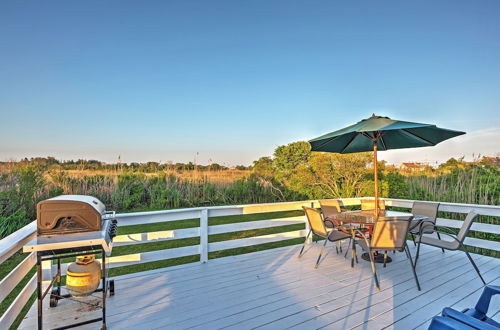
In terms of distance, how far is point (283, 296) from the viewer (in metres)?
2.56

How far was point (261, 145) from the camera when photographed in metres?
11.0

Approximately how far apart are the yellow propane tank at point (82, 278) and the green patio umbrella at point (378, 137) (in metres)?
3.14

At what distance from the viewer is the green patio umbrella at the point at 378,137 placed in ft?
10.3

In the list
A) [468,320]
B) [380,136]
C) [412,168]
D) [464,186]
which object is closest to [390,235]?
[380,136]

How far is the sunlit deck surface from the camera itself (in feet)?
6.96

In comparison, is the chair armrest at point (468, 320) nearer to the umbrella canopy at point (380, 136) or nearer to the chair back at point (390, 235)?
the chair back at point (390, 235)

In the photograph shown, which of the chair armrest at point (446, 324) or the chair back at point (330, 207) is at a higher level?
the chair armrest at point (446, 324)

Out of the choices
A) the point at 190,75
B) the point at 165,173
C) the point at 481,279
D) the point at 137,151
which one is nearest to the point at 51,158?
the point at 137,151

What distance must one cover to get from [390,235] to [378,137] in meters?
1.49

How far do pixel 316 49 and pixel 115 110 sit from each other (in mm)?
6014

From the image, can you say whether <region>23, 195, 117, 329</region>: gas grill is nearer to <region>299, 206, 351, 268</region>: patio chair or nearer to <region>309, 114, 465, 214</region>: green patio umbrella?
<region>299, 206, 351, 268</region>: patio chair

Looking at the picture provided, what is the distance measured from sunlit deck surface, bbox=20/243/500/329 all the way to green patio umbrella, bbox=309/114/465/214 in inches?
43.2

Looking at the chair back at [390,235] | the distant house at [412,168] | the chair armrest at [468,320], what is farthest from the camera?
the distant house at [412,168]

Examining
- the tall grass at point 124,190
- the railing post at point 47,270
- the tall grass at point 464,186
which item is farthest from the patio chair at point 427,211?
the tall grass at point 124,190
